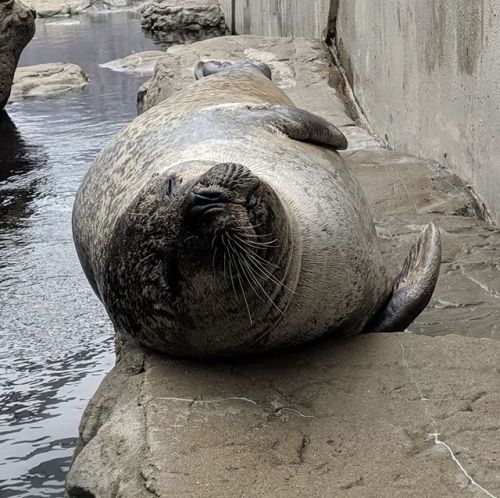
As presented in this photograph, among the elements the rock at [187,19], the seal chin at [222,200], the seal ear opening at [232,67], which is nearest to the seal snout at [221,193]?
the seal chin at [222,200]

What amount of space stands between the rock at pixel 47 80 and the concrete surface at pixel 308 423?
873 cm

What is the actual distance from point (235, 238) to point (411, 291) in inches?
49.6

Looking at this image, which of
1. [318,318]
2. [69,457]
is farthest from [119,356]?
[318,318]

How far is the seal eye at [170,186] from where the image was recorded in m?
3.18

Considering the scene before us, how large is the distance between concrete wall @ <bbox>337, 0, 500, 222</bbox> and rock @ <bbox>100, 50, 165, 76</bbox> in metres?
5.77

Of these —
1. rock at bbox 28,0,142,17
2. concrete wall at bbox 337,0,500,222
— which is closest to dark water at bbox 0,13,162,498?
concrete wall at bbox 337,0,500,222

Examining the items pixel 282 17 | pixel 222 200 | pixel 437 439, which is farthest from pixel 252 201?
pixel 282 17

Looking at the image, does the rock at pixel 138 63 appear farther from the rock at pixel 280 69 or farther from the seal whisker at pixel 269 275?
the seal whisker at pixel 269 275

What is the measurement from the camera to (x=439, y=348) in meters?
3.44

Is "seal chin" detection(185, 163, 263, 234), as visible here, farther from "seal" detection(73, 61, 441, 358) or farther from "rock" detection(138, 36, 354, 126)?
"rock" detection(138, 36, 354, 126)

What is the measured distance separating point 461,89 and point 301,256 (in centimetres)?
264

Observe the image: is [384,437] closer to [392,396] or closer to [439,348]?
[392,396]

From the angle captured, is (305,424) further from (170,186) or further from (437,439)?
(170,186)

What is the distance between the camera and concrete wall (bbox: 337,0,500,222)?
5.25 meters
